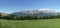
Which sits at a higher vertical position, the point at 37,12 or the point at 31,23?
the point at 37,12

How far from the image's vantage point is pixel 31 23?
128 centimetres

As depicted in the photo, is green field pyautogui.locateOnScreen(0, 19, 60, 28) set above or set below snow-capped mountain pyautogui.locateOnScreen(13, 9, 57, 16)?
below

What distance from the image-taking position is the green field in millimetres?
1268

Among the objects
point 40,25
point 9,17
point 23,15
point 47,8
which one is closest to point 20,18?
point 23,15

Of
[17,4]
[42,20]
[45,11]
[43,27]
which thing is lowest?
[43,27]

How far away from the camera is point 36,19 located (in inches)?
52.3

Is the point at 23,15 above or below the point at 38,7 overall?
below

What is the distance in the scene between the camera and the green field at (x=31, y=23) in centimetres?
127

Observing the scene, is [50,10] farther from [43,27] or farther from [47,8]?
[43,27]

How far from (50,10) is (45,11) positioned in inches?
3.1

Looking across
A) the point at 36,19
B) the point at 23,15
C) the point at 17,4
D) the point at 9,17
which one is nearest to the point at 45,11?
the point at 36,19

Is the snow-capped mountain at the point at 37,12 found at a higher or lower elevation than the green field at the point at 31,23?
higher

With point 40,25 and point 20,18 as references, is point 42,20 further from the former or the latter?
point 20,18

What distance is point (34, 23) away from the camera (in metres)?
1.29
